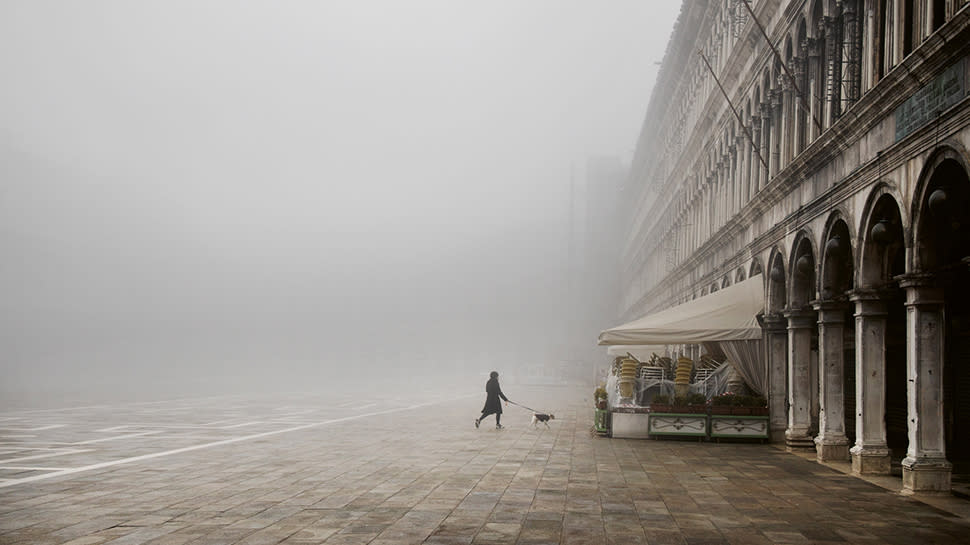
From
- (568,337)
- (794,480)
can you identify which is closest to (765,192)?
(794,480)

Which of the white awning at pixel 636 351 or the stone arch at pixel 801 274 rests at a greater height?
the stone arch at pixel 801 274

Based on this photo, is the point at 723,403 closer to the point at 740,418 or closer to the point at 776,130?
the point at 740,418

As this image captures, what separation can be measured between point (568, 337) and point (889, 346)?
4751 inches

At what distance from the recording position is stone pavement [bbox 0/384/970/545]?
954cm

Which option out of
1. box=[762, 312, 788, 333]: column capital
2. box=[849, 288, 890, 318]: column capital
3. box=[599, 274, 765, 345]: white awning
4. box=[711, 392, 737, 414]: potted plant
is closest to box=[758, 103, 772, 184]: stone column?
box=[599, 274, 765, 345]: white awning

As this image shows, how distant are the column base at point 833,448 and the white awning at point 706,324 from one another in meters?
3.50

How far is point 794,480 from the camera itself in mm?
14727

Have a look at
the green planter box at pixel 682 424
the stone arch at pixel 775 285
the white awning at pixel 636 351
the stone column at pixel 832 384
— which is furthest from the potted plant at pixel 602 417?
the white awning at pixel 636 351

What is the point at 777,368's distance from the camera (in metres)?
22.9

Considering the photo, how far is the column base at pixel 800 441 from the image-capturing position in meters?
20.3

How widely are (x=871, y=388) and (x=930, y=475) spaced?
9.43ft

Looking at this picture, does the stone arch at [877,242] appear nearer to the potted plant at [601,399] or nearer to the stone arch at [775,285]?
the stone arch at [775,285]

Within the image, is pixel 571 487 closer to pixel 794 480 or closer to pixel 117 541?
pixel 794 480

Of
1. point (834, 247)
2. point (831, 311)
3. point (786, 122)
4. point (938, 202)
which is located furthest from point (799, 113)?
point (938, 202)
